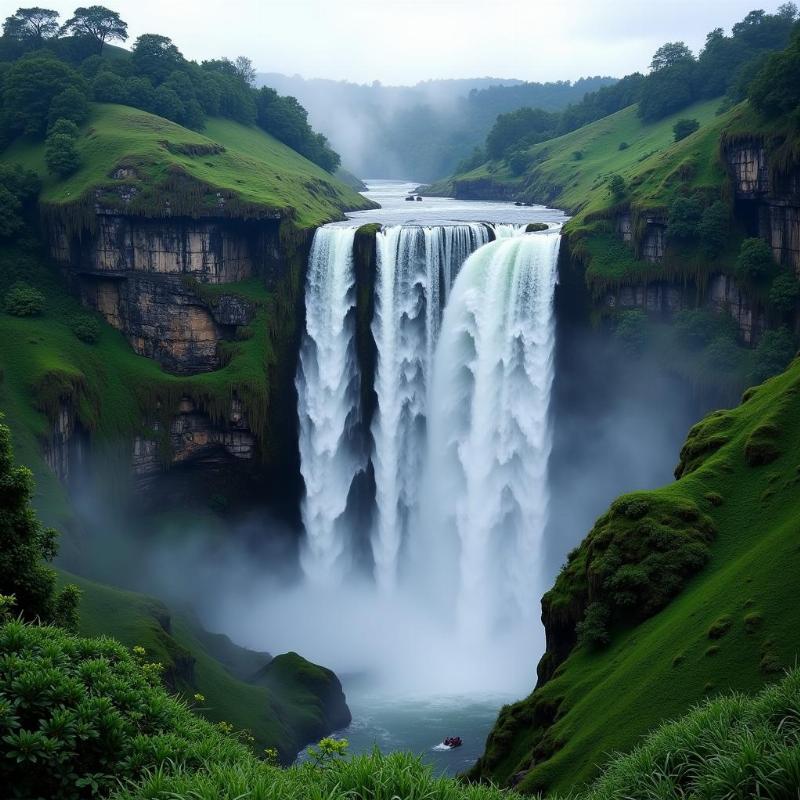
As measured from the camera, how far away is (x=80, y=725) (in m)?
15.4

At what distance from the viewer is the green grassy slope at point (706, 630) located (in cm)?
2770

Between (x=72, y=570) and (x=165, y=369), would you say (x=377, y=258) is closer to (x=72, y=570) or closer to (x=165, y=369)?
(x=165, y=369)

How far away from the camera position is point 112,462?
63312 millimetres

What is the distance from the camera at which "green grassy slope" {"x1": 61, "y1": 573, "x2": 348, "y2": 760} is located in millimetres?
41656

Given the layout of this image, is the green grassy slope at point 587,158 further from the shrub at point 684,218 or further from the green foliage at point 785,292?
the green foliage at point 785,292

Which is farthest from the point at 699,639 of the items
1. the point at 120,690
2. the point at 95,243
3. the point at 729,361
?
the point at 95,243

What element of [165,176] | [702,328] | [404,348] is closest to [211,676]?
[404,348]

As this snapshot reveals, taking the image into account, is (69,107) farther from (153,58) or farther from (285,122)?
(285,122)

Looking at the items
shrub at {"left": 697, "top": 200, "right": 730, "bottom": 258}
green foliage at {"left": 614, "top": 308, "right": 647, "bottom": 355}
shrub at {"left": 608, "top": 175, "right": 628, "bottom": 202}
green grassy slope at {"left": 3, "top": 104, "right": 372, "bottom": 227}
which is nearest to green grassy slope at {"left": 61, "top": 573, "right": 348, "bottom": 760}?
green foliage at {"left": 614, "top": 308, "right": 647, "bottom": 355}

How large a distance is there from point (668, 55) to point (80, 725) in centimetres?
11981

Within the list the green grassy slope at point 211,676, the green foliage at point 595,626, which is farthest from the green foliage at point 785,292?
the green grassy slope at point 211,676

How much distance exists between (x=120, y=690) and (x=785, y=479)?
86.8ft

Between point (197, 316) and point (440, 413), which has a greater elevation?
point (197, 316)

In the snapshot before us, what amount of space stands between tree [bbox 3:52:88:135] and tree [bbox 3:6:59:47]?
70.9 feet
